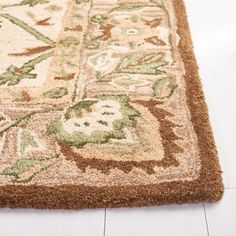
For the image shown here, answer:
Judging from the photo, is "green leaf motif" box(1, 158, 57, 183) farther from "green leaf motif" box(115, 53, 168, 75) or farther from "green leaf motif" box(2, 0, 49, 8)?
"green leaf motif" box(2, 0, 49, 8)

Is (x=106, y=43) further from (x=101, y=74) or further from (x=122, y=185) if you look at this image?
(x=122, y=185)

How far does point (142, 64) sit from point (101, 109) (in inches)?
11.8

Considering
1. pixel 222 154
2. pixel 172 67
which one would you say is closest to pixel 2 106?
pixel 172 67

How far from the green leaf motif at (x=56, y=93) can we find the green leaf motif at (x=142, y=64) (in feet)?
0.73

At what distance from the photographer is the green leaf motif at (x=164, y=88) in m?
1.43

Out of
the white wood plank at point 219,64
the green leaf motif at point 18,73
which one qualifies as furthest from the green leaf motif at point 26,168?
the white wood plank at point 219,64

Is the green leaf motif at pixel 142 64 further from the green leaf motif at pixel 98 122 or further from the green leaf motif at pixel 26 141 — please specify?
the green leaf motif at pixel 26 141

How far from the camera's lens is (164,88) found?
1.45 metres

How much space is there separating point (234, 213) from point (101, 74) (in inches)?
28.5

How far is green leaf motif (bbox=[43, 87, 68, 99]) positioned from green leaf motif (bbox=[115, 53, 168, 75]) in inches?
8.7

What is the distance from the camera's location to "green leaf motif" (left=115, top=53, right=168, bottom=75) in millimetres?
1532

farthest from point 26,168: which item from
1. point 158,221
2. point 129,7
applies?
point 129,7

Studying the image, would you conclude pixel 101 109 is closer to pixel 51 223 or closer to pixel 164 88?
pixel 164 88

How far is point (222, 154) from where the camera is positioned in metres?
1.23
